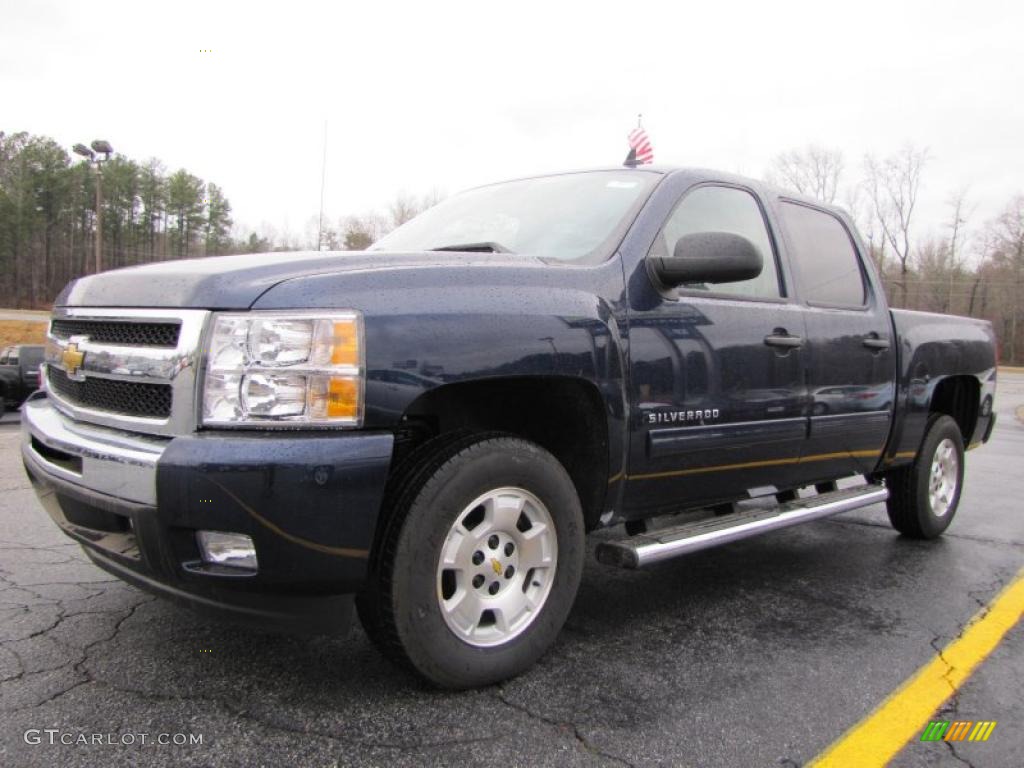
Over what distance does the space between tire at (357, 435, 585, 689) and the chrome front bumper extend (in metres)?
0.68

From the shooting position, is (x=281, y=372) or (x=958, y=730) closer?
(x=281, y=372)

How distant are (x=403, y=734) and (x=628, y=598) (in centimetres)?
165

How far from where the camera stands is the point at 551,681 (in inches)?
105

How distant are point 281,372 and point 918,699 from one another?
2329 mm

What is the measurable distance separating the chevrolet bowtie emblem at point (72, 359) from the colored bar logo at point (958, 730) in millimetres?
2889

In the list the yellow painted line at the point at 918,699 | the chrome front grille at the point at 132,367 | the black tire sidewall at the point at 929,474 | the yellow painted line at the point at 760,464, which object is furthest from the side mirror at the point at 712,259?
the black tire sidewall at the point at 929,474

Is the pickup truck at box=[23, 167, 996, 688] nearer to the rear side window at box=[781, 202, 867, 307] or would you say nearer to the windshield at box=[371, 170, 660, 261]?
the windshield at box=[371, 170, 660, 261]

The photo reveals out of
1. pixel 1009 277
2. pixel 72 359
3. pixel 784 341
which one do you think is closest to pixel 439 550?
pixel 72 359

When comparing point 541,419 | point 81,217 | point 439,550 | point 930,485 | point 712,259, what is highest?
point 81,217

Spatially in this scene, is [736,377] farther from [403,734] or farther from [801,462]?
[403,734]

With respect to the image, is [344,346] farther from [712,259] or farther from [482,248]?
[712,259]

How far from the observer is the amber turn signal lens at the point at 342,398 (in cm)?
217

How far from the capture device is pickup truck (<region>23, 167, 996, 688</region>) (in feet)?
7.09

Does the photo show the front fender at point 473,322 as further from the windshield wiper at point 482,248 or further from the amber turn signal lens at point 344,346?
the windshield wiper at point 482,248
